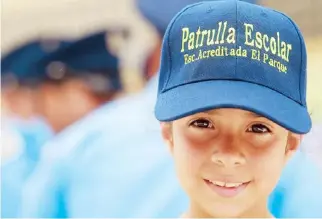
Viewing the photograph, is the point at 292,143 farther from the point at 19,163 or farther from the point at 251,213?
the point at 19,163

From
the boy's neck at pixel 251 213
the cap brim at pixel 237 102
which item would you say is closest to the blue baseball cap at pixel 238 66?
the cap brim at pixel 237 102

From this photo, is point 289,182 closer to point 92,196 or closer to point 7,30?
point 92,196

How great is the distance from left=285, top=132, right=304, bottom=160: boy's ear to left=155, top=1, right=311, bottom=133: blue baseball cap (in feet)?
0.08

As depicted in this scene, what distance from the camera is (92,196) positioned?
0.80 m

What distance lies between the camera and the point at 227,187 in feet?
1.95

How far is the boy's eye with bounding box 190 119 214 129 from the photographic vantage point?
1.92 feet

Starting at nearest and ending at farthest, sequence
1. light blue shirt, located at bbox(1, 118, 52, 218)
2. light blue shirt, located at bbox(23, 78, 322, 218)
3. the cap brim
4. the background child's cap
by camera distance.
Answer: the cap brim, light blue shirt, located at bbox(23, 78, 322, 218), light blue shirt, located at bbox(1, 118, 52, 218), the background child's cap

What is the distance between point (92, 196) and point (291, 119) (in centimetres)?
34

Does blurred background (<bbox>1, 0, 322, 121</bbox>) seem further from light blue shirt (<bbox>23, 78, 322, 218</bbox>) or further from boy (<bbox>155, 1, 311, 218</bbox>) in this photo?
boy (<bbox>155, 1, 311, 218</bbox>)

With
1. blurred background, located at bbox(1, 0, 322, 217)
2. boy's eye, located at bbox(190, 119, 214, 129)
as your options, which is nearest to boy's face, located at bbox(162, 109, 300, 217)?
boy's eye, located at bbox(190, 119, 214, 129)

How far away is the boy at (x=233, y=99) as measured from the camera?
58cm

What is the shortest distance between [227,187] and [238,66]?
4.9 inches

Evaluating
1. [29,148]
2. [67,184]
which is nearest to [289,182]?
[67,184]

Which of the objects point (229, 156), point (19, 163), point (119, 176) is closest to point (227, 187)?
point (229, 156)
